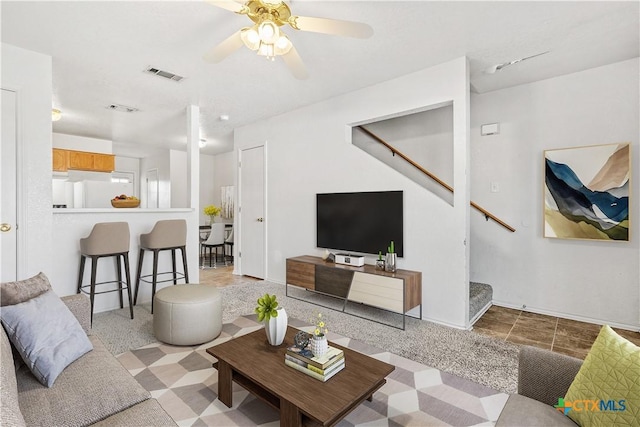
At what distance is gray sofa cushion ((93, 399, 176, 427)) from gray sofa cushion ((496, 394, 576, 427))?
4.10ft

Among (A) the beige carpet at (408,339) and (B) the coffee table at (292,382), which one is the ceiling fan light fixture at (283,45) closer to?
(B) the coffee table at (292,382)

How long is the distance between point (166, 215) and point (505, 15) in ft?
13.4

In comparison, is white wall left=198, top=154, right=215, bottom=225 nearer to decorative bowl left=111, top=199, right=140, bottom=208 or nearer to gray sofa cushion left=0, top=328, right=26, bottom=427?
decorative bowl left=111, top=199, right=140, bottom=208

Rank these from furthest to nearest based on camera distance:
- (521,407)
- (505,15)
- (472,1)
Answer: (505,15) → (472,1) → (521,407)

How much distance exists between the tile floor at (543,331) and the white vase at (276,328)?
208 centimetres

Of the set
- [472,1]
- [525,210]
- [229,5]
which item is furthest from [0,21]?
[525,210]

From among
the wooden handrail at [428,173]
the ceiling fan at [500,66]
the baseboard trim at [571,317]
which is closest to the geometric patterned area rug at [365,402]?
the baseboard trim at [571,317]

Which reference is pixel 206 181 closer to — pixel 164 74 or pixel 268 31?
pixel 164 74

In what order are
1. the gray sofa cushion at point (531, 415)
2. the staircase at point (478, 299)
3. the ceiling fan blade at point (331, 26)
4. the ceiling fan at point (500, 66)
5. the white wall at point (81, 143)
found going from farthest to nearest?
the white wall at point (81, 143) < the staircase at point (478, 299) < the ceiling fan at point (500, 66) < the ceiling fan blade at point (331, 26) < the gray sofa cushion at point (531, 415)

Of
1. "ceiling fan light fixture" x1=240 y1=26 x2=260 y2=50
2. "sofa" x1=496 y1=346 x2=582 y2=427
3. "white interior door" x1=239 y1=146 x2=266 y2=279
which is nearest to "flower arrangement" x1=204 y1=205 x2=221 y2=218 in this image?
"white interior door" x1=239 y1=146 x2=266 y2=279

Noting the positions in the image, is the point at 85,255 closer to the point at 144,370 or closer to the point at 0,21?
the point at 144,370

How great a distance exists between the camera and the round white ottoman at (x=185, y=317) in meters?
2.58

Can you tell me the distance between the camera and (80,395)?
4.26 ft

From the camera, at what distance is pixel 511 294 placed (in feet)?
12.1
